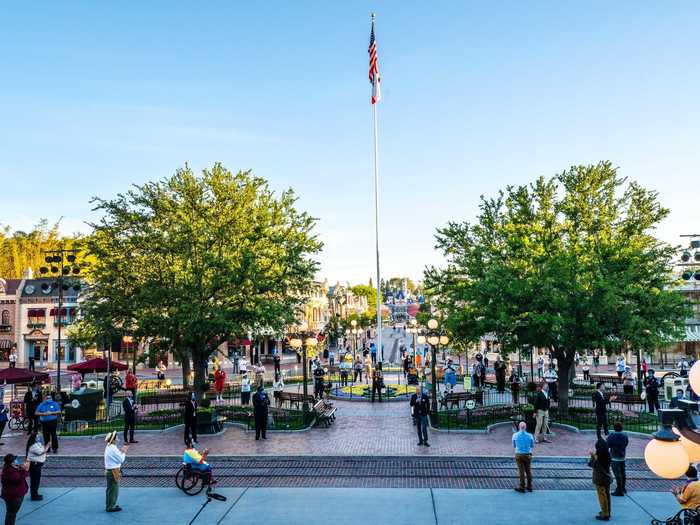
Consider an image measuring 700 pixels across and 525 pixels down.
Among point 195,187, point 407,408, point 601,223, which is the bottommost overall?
point 407,408

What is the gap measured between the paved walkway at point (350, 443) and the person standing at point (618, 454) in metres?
3.63

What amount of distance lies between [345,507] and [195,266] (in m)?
Result: 14.8

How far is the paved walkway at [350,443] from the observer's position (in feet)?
56.0

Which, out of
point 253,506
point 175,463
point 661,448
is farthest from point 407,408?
point 661,448

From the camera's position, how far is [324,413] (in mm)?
22016

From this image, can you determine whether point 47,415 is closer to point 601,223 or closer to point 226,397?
point 226,397

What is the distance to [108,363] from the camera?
2633 centimetres

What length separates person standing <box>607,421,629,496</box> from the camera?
12.8 m

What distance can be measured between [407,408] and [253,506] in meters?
14.3

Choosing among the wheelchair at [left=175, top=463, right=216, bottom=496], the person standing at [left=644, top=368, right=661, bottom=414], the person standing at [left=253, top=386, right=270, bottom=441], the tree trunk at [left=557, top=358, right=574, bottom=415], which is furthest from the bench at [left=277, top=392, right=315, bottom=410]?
the person standing at [left=644, top=368, right=661, bottom=414]

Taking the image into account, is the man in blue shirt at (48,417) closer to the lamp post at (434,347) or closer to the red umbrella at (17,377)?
the red umbrella at (17,377)

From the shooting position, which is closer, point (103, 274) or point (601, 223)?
point (103, 274)

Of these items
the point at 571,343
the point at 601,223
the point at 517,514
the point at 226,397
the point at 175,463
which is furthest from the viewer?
the point at 226,397

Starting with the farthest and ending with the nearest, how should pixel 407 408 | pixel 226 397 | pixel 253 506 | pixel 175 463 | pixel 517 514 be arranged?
1. pixel 226 397
2. pixel 407 408
3. pixel 175 463
4. pixel 253 506
5. pixel 517 514
